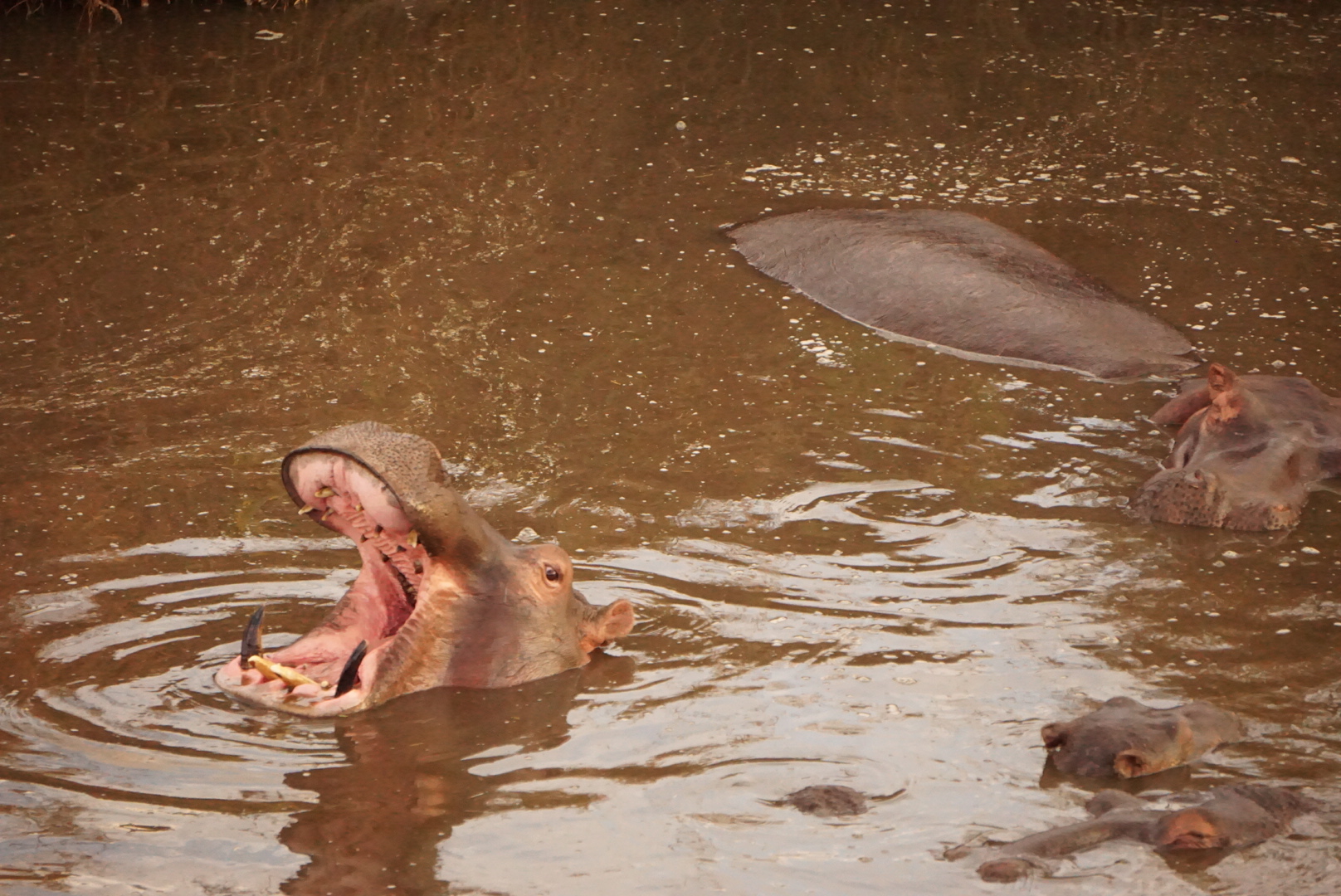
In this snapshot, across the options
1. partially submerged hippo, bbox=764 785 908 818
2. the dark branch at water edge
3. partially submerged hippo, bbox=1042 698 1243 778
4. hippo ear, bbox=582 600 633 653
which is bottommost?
partially submerged hippo, bbox=764 785 908 818

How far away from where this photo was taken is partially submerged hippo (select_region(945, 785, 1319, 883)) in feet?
10.9

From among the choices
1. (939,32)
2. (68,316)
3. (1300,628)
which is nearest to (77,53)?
(68,316)

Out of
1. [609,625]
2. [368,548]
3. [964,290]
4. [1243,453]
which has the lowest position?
[609,625]

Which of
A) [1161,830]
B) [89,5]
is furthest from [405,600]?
[89,5]

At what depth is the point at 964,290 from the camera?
23.6 ft

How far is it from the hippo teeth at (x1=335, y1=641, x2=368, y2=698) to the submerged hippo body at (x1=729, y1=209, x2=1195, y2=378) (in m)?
3.68

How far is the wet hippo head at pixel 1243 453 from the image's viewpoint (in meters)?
5.43

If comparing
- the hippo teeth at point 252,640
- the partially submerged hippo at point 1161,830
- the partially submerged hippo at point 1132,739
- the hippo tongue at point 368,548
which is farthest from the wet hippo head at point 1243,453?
the hippo teeth at point 252,640

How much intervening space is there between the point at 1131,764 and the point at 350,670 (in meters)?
1.79

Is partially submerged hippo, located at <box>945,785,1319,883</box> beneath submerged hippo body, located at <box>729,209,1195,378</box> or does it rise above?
beneath

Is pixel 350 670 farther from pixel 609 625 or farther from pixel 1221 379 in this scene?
pixel 1221 379

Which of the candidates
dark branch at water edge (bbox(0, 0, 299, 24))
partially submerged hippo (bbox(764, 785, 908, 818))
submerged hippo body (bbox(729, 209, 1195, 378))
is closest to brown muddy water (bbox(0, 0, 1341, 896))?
partially submerged hippo (bbox(764, 785, 908, 818))

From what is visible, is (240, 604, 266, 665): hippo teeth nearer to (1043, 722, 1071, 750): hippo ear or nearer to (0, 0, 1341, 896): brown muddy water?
(0, 0, 1341, 896): brown muddy water

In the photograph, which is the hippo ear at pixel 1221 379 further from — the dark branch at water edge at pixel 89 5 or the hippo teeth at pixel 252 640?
the dark branch at water edge at pixel 89 5
